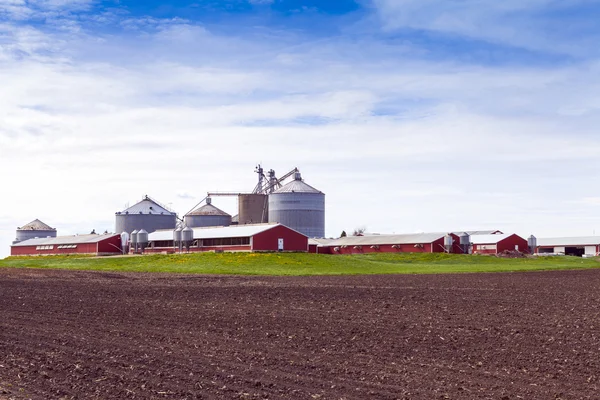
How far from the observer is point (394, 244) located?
9975 cm

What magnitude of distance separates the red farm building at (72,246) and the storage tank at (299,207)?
69.2 ft

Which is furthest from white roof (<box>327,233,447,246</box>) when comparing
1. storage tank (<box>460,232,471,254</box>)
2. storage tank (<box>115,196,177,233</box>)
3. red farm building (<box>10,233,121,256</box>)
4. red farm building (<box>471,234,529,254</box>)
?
red farm building (<box>10,233,121,256</box>)

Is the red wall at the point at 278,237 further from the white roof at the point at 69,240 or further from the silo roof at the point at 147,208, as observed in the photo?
the silo roof at the point at 147,208

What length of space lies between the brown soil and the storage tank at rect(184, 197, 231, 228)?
78.3 metres

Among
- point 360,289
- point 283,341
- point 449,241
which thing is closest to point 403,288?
point 360,289

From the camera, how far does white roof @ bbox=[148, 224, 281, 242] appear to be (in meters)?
87.0

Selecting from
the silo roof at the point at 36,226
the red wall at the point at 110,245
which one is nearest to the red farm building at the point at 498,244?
the red wall at the point at 110,245

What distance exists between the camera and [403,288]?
3747 centimetres

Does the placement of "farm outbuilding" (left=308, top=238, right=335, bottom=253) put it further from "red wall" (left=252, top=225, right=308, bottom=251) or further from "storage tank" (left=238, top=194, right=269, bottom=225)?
"storage tank" (left=238, top=194, right=269, bottom=225)

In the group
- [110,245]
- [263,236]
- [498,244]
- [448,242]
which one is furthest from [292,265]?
[498,244]

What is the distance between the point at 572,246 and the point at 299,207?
4893 centimetres

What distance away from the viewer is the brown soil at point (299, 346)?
1384 cm

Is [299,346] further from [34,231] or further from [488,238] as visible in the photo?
[34,231]

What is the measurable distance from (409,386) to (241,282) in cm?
2943
